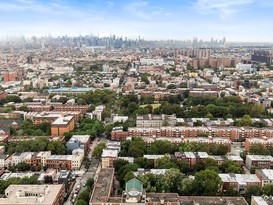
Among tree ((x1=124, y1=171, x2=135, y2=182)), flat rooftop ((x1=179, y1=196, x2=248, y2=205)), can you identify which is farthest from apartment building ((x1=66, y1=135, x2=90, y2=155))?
flat rooftop ((x1=179, y1=196, x2=248, y2=205))

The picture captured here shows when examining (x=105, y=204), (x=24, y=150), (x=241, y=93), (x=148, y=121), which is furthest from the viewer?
(x=241, y=93)

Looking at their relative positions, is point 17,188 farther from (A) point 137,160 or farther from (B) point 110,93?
(B) point 110,93

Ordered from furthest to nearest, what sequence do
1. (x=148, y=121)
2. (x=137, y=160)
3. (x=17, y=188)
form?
(x=148, y=121)
(x=137, y=160)
(x=17, y=188)

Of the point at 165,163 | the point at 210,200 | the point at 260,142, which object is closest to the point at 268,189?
the point at 210,200

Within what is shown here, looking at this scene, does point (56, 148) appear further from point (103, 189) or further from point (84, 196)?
point (103, 189)

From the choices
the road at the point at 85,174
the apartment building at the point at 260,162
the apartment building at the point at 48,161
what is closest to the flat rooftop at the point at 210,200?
the apartment building at the point at 260,162

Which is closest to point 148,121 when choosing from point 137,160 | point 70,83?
point 137,160
